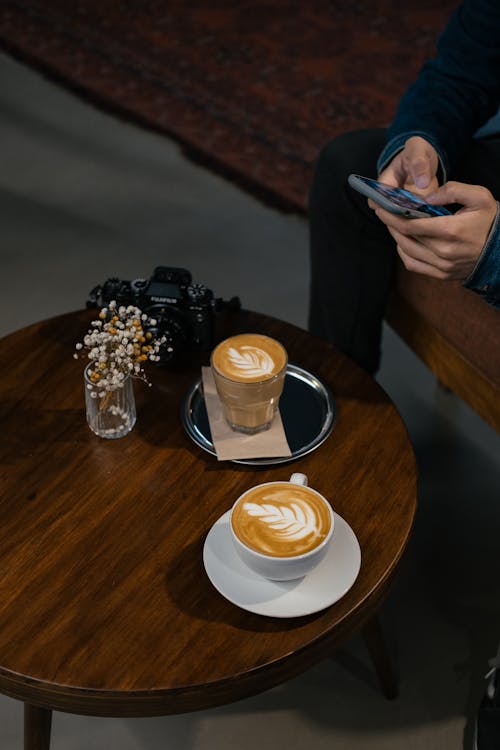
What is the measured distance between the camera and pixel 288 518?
970mm

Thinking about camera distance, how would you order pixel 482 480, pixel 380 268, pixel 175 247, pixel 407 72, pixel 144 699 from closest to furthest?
1. pixel 144 699
2. pixel 380 268
3. pixel 482 480
4. pixel 175 247
5. pixel 407 72

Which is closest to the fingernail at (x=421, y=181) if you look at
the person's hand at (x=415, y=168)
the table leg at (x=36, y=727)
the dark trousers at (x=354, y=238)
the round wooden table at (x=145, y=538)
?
the person's hand at (x=415, y=168)

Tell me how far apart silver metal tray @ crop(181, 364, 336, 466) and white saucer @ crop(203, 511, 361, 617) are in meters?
0.15

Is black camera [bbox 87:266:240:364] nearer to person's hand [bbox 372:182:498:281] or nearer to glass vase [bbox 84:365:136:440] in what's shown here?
glass vase [bbox 84:365:136:440]

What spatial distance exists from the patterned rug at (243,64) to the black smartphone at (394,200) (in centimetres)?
134

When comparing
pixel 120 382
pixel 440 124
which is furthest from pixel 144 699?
pixel 440 124

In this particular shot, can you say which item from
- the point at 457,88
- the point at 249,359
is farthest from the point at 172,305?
the point at 457,88

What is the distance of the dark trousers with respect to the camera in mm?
1540

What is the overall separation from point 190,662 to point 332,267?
0.88 meters

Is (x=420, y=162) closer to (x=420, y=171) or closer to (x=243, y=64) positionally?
(x=420, y=171)

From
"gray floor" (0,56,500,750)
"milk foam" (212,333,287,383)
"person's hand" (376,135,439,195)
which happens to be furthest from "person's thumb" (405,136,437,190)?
"gray floor" (0,56,500,750)

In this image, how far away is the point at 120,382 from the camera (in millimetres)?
1129

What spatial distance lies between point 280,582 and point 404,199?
0.55 metres

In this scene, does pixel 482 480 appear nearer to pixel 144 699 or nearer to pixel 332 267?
pixel 332 267
